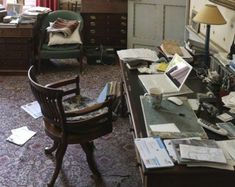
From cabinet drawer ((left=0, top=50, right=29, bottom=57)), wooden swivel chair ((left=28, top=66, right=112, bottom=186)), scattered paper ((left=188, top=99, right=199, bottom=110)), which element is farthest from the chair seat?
scattered paper ((left=188, top=99, right=199, bottom=110))

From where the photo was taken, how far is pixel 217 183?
1.50 metres

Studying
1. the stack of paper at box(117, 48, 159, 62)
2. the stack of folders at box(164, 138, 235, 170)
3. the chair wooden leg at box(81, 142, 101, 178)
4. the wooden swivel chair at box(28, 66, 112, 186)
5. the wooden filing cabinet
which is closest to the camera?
the stack of folders at box(164, 138, 235, 170)

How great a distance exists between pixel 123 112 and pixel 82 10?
7.82 feet

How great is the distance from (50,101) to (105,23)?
3449 mm

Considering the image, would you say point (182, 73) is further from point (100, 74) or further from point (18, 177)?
point (100, 74)

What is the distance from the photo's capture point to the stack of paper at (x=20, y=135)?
317 centimetres

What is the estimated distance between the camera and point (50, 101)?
87.5 inches

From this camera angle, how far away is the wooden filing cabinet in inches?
212

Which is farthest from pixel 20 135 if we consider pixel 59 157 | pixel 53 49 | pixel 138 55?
pixel 53 49

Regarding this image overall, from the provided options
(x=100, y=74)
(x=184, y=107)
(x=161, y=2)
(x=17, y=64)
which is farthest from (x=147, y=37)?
(x=184, y=107)

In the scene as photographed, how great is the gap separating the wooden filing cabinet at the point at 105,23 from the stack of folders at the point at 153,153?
4.01 m

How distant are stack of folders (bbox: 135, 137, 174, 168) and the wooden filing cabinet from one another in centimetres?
401

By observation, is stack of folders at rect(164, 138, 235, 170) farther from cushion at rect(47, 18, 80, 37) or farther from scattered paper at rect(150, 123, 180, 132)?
cushion at rect(47, 18, 80, 37)

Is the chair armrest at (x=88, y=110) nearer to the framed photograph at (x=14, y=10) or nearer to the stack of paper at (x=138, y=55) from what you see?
the stack of paper at (x=138, y=55)
